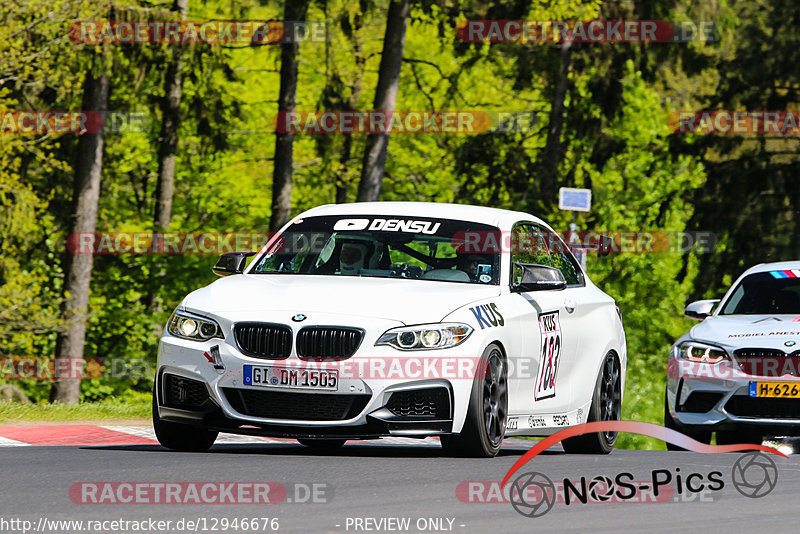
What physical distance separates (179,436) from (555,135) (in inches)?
1005

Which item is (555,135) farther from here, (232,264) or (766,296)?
(232,264)

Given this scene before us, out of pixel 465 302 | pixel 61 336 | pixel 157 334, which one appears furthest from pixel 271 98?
pixel 465 302

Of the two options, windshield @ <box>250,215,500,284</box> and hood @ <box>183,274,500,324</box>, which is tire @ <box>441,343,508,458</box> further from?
windshield @ <box>250,215,500,284</box>

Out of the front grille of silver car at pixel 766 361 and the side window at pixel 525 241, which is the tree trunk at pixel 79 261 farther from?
the front grille of silver car at pixel 766 361

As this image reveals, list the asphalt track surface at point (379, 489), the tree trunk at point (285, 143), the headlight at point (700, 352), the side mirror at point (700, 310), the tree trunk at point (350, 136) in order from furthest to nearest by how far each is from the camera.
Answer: the tree trunk at point (350, 136) < the tree trunk at point (285, 143) < the side mirror at point (700, 310) < the headlight at point (700, 352) < the asphalt track surface at point (379, 489)

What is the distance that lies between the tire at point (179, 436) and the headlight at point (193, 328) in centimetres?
44

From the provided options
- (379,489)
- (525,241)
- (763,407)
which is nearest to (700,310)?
(763,407)

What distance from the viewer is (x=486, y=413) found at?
9.37 meters

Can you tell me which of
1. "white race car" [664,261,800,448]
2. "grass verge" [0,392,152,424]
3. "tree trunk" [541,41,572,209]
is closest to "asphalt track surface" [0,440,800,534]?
"white race car" [664,261,800,448]

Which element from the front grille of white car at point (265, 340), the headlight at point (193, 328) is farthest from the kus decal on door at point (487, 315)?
the headlight at point (193, 328)

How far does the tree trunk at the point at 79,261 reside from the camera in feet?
89.0

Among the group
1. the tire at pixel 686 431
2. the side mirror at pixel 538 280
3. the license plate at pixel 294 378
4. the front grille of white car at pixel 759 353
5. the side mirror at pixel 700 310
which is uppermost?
the side mirror at pixel 538 280

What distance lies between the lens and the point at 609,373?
1202 centimetres

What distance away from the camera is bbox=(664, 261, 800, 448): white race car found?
12.0 m
